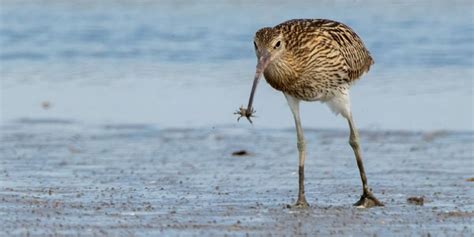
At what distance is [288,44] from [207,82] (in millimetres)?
7189

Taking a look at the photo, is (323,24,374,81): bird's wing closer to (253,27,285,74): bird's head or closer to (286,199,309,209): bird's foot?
(253,27,285,74): bird's head

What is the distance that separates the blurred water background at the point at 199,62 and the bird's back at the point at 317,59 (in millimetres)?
3617

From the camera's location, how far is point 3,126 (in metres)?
14.4

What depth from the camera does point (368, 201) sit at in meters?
9.82

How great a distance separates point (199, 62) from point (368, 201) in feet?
31.0

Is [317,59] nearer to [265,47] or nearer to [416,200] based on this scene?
[265,47]

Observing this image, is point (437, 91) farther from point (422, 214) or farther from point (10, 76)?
point (422, 214)

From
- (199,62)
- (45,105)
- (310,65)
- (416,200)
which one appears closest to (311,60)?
(310,65)

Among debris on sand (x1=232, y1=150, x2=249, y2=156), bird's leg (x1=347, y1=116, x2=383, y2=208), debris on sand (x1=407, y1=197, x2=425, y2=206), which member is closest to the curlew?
bird's leg (x1=347, y1=116, x2=383, y2=208)

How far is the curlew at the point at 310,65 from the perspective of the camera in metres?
9.66

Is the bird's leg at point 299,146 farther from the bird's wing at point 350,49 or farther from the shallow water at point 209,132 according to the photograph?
the bird's wing at point 350,49

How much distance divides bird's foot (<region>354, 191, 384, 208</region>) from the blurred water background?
3932 millimetres

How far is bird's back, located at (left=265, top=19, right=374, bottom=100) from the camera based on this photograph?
9.91 metres

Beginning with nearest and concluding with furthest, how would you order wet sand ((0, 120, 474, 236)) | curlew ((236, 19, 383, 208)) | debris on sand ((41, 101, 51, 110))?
wet sand ((0, 120, 474, 236)) → curlew ((236, 19, 383, 208)) → debris on sand ((41, 101, 51, 110))
